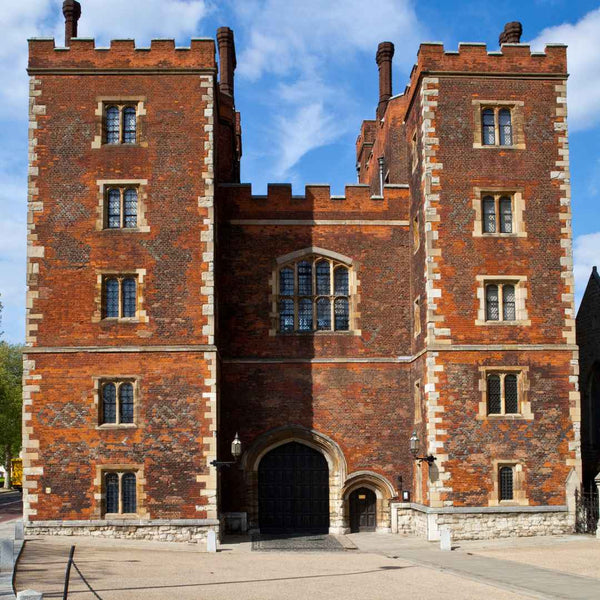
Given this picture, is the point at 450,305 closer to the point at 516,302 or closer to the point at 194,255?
the point at 516,302

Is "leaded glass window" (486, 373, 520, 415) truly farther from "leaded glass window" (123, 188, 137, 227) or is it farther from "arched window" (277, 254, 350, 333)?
"leaded glass window" (123, 188, 137, 227)

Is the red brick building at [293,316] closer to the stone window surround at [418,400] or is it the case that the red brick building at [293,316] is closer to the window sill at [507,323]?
the window sill at [507,323]

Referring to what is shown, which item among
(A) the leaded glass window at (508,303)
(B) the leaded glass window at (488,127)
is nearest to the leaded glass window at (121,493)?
(A) the leaded glass window at (508,303)

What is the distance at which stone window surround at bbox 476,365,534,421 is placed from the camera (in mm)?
25297

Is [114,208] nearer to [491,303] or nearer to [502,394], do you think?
[491,303]

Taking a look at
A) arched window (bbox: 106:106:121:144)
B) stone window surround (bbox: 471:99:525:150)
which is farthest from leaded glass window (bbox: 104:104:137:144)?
stone window surround (bbox: 471:99:525:150)

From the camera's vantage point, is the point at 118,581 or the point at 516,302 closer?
the point at 118,581

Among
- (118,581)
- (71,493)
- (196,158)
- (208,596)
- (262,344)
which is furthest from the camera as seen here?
(262,344)

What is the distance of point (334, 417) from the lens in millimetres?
27859

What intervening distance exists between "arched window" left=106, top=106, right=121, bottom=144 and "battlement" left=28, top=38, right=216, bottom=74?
50.2 inches

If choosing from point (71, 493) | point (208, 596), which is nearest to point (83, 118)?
point (71, 493)

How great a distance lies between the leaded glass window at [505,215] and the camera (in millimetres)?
26484

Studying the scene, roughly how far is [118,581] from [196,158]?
13298mm

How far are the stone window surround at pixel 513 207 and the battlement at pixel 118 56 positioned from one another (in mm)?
8950
